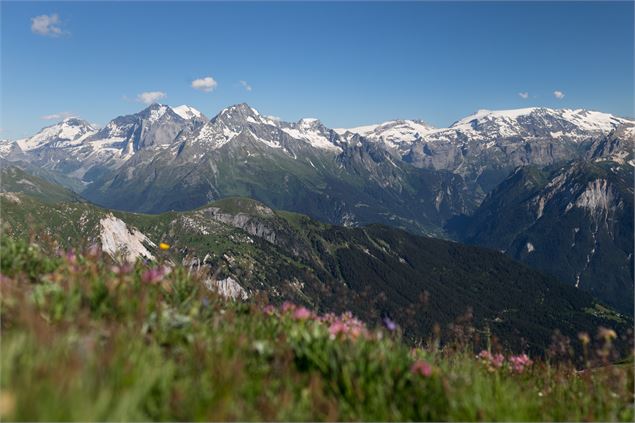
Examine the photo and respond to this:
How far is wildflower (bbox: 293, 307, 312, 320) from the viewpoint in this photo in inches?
386

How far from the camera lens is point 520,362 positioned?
11.4m

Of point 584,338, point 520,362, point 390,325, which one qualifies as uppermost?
point 390,325

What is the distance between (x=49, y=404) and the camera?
443 centimetres

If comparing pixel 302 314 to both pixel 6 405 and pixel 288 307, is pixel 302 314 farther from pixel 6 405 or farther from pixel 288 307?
pixel 6 405

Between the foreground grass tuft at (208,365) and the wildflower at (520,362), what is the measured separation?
0.40m

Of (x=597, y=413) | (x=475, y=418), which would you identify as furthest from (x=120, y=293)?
(x=597, y=413)

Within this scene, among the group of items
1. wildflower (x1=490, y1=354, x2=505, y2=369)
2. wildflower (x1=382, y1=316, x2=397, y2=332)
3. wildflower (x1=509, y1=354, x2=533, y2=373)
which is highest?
wildflower (x1=382, y1=316, x2=397, y2=332)

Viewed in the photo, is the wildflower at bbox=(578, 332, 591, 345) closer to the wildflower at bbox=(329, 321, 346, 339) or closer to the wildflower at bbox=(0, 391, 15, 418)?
the wildflower at bbox=(329, 321, 346, 339)

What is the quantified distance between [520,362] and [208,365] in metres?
7.89

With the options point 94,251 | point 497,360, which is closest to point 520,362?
point 497,360

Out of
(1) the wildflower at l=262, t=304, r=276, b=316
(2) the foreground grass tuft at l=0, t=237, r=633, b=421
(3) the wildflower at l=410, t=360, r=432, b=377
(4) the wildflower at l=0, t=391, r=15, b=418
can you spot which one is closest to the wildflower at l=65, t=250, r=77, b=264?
(2) the foreground grass tuft at l=0, t=237, r=633, b=421

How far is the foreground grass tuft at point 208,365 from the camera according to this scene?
5242mm

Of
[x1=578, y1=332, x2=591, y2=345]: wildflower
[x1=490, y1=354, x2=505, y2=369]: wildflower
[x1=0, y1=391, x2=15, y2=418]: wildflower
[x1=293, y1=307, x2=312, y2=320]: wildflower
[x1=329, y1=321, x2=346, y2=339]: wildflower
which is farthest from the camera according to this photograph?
[x1=490, y1=354, x2=505, y2=369]: wildflower

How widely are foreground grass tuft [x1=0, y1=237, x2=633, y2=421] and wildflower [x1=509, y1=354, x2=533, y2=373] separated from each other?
1.32 feet
